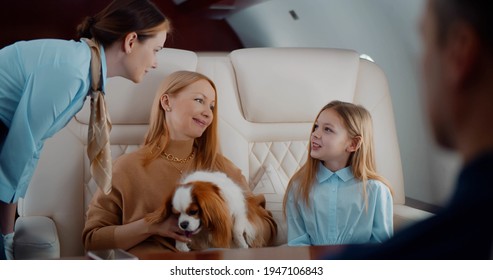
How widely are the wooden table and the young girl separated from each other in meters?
0.03

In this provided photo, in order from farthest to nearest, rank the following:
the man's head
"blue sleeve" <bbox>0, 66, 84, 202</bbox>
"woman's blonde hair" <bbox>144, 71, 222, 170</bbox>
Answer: "woman's blonde hair" <bbox>144, 71, 222, 170</bbox> < "blue sleeve" <bbox>0, 66, 84, 202</bbox> < the man's head

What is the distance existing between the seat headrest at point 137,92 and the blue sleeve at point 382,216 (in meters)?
0.50

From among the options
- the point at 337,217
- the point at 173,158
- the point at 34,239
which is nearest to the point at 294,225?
the point at 337,217

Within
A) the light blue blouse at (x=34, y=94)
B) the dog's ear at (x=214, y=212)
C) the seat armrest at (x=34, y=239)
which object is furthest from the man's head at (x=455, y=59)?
the seat armrest at (x=34, y=239)

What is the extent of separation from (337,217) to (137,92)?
51 centimetres

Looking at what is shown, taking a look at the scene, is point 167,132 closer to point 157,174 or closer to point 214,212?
point 157,174

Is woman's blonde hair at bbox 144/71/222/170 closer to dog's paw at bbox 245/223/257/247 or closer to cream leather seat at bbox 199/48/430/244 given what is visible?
cream leather seat at bbox 199/48/430/244

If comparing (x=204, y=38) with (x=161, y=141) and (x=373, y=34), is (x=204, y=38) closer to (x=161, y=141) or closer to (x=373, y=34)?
(x=161, y=141)

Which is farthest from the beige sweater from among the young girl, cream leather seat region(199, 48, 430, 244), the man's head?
the man's head

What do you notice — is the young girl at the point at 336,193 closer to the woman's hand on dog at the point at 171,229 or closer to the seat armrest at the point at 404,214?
the seat armrest at the point at 404,214

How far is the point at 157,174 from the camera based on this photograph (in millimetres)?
1621

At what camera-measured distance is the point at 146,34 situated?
5.30 feet

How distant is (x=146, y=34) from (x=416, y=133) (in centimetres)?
62

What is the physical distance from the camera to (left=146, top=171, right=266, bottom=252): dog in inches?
62.1
